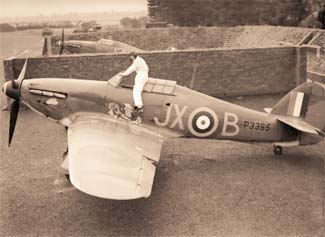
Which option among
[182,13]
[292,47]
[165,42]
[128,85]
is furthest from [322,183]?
[182,13]

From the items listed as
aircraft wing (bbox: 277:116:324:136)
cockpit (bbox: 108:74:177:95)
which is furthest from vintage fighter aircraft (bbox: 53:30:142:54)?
aircraft wing (bbox: 277:116:324:136)

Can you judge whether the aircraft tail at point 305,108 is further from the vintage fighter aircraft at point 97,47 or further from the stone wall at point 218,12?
the stone wall at point 218,12

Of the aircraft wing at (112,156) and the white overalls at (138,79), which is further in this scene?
the white overalls at (138,79)

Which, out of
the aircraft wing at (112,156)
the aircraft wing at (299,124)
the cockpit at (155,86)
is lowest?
the aircraft wing at (112,156)

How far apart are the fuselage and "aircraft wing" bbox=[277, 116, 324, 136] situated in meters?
0.50

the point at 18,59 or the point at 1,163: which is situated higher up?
the point at 18,59

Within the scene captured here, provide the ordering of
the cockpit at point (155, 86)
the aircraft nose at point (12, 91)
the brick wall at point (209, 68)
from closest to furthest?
1. the cockpit at point (155, 86)
2. the aircraft nose at point (12, 91)
3. the brick wall at point (209, 68)

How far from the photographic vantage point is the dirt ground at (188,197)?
5828 millimetres

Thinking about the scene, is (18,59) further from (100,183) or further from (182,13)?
(182,13)

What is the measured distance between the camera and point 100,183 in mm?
5145

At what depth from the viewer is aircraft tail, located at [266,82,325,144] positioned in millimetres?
8219

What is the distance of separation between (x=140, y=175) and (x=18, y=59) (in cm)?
968

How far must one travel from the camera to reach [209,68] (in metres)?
15.3

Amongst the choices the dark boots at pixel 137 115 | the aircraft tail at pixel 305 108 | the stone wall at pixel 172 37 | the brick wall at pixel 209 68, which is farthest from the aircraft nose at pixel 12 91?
the stone wall at pixel 172 37
